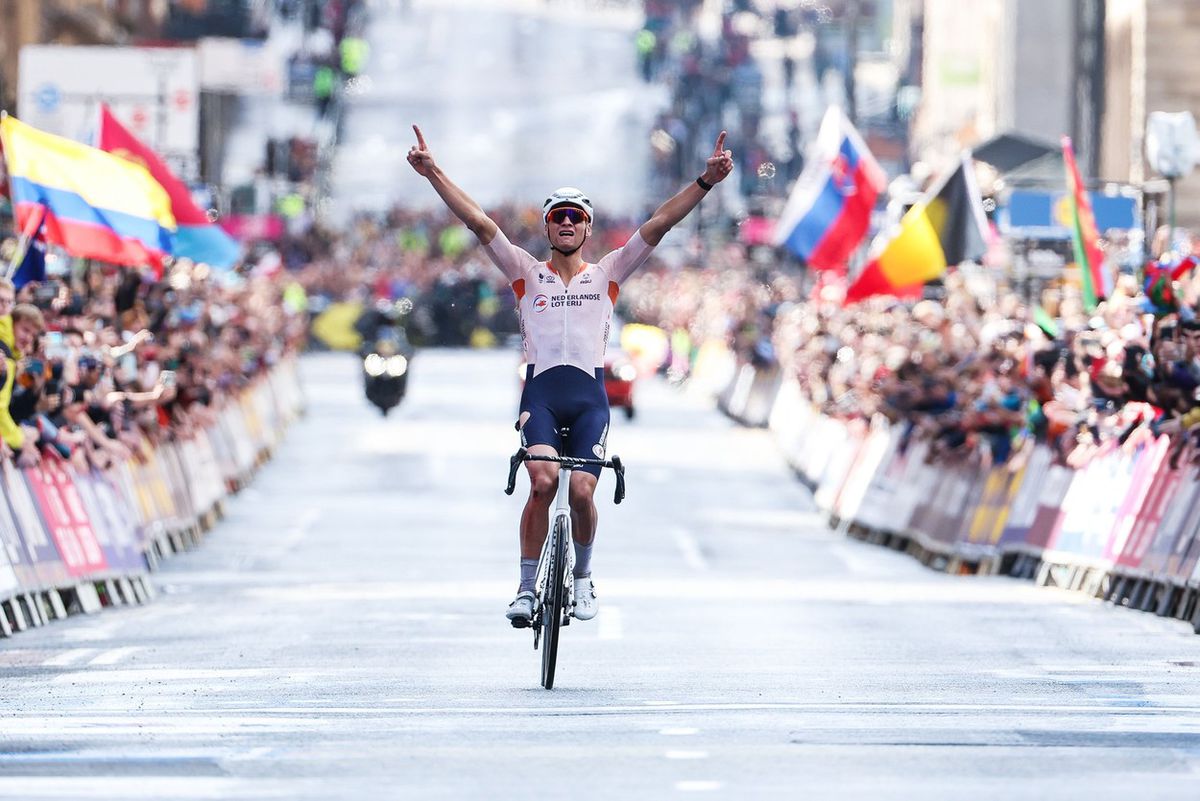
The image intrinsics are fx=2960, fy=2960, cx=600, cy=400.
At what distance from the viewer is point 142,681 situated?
559 inches

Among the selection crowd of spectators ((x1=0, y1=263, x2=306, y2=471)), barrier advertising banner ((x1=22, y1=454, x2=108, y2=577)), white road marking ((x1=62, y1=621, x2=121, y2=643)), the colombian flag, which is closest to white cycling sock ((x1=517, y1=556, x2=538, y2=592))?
white road marking ((x1=62, y1=621, x2=121, y2=643))

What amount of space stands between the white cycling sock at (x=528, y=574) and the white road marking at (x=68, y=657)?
285 centimetres

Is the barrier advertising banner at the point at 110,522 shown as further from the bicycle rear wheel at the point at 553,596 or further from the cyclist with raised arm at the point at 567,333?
the bicycle rear wheel at the point at 553,596

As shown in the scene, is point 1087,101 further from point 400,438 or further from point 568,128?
point 568,128

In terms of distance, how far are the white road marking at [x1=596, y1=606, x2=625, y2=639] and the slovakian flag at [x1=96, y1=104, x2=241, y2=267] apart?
9.30m

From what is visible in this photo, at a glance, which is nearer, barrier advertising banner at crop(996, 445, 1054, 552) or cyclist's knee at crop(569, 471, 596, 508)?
cyclist's knee at crop(569, 471, 596, 508)

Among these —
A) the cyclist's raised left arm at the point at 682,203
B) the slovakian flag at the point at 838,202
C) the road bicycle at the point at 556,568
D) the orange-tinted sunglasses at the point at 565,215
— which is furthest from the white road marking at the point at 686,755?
the slovakian flag at the point at 838,202

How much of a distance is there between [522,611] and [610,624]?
14.1 feet

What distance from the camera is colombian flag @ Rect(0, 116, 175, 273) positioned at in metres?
22.3

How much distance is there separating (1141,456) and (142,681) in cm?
843

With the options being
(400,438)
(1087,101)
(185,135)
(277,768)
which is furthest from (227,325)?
(277,768)

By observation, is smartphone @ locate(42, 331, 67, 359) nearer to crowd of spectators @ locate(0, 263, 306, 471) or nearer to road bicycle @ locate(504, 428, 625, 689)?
crowd of spectators @ locate(0, 263, 306, 471)

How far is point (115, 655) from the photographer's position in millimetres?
15945

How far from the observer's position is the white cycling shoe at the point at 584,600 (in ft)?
44.7
